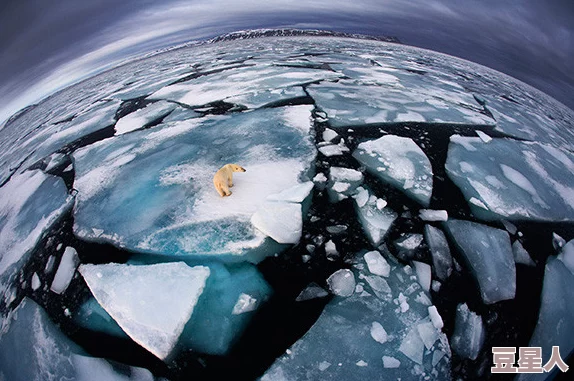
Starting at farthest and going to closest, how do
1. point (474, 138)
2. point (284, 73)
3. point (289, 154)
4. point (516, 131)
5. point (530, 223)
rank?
point (284, 73) → point (516, 131) → point (474, 138) → point (289, 154) → point (530, 223)

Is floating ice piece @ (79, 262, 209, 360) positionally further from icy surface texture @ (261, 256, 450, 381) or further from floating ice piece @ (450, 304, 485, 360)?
floating ice piece @ (450, 304, 485, 360)

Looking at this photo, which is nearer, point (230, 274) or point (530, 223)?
point (230, 274)

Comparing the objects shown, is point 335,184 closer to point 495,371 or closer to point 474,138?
point 495,371

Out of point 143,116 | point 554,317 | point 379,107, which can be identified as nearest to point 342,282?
point 554,317

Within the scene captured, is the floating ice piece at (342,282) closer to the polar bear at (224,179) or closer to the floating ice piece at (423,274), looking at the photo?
the floating ice piece at (423,274)

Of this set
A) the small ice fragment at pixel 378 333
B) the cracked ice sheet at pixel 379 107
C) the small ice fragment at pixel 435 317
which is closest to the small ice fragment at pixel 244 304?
the small ice fragment at pixel 378 333

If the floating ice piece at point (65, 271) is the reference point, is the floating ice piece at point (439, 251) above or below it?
above

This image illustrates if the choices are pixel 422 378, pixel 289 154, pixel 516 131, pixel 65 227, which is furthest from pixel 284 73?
pixel 422 378
